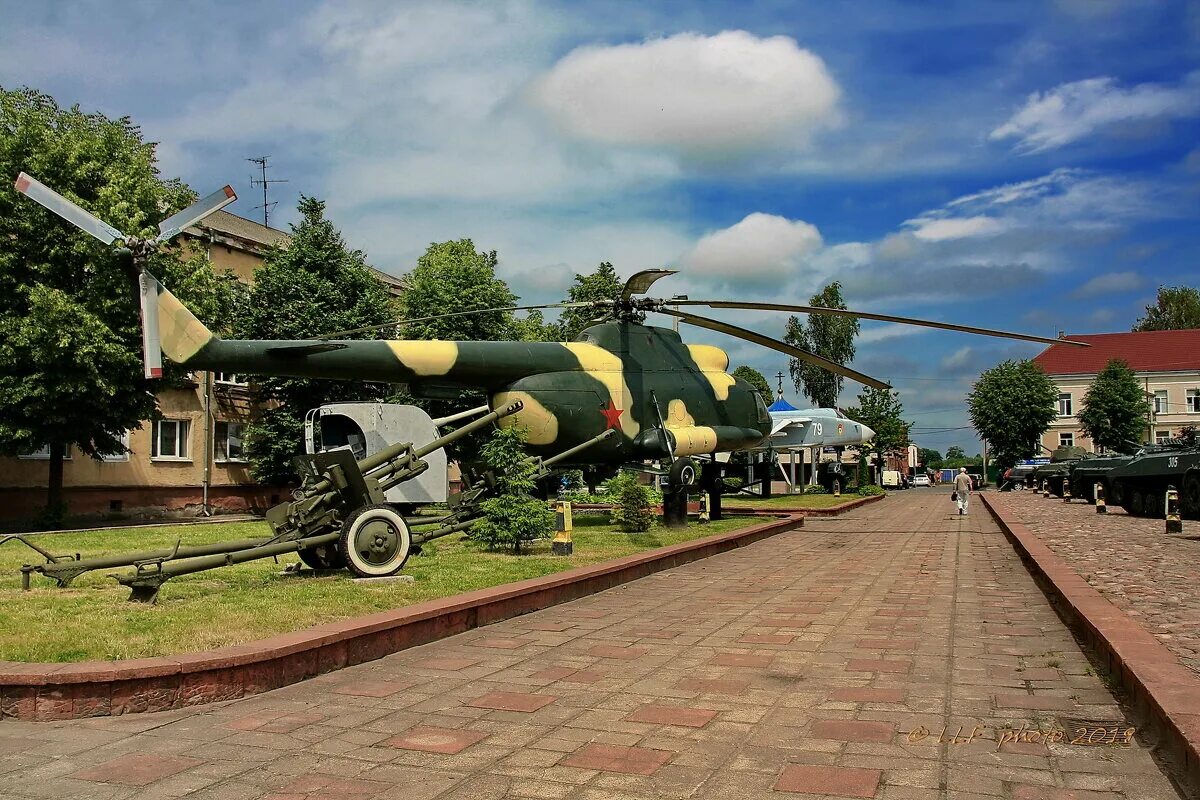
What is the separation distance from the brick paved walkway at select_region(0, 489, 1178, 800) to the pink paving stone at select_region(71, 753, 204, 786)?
0.02 m

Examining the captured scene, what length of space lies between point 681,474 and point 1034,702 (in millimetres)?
11169

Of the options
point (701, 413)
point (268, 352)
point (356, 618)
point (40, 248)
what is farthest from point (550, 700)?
point (40, 248)

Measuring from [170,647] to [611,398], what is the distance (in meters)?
11.2

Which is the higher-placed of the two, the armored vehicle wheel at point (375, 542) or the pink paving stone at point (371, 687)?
the armored vehicle wheel at point (375, 542)

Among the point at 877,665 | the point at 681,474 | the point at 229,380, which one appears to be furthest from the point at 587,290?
the point at 877,665

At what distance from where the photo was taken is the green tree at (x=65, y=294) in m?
19.7

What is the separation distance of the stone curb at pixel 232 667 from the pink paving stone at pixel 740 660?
7.07 feet

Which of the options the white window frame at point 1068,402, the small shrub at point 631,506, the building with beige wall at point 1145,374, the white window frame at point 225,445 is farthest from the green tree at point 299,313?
the white window frame at point 1068,402

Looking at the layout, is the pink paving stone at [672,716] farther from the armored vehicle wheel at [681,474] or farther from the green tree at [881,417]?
the green tree at [881,417]

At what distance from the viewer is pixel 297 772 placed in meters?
4.07

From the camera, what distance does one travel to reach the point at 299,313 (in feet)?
88.9

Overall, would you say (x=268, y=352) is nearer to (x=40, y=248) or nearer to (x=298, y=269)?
(x=40, y=248)

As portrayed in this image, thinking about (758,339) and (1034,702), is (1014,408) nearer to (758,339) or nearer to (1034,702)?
(758,339)

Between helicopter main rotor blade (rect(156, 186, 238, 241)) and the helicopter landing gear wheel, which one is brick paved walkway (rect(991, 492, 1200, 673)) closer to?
the helicopter landing gear wheel
